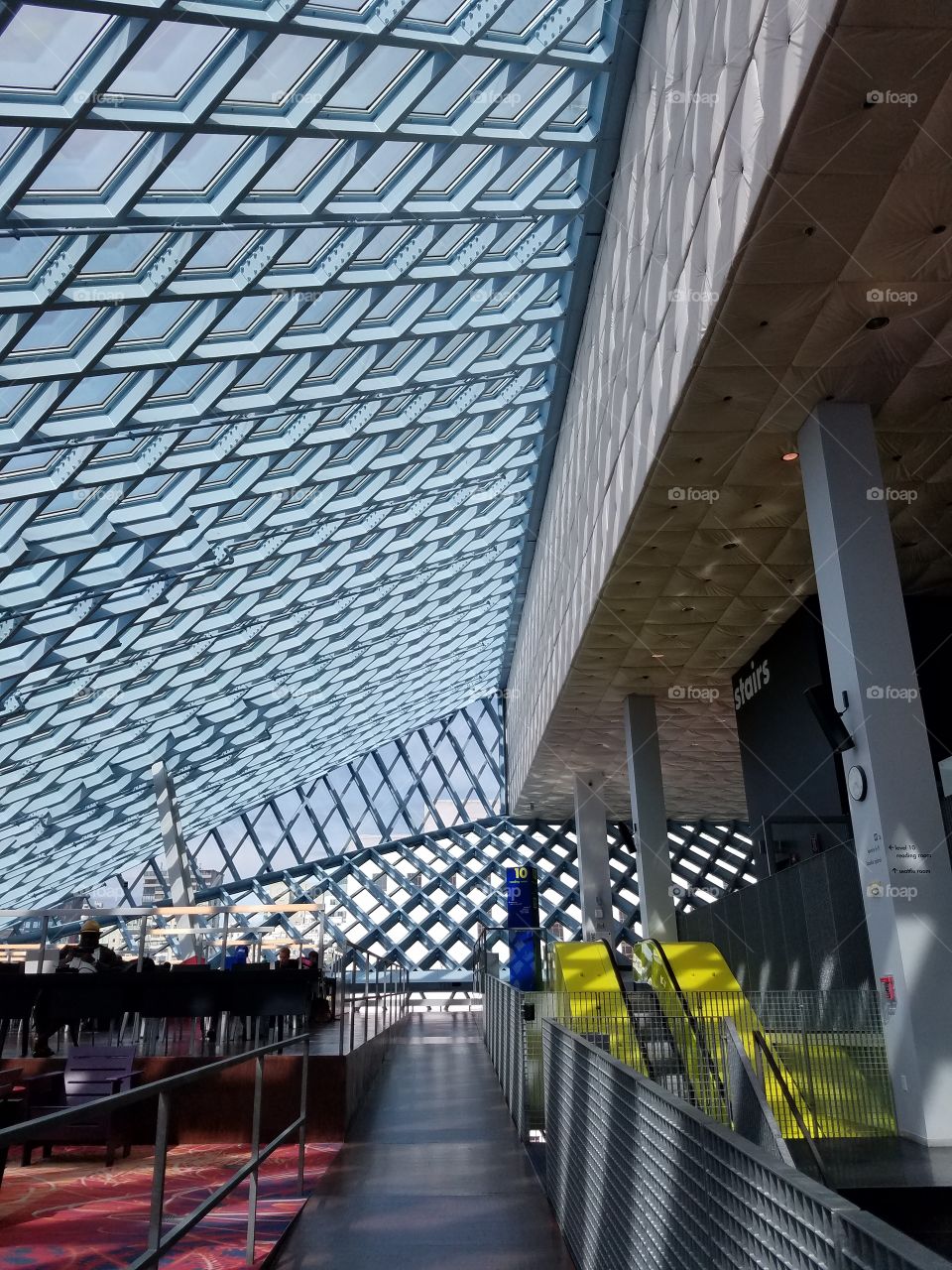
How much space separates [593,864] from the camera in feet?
93.6

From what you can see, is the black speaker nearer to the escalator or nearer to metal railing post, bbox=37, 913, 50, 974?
the escalator

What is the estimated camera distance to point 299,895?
135 ft

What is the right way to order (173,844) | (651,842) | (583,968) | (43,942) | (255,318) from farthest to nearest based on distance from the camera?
1. (173,844)
2. (651,842)
3. (583,968)
4. (255,318)
5. (43,942)

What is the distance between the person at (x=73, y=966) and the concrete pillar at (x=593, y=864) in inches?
661

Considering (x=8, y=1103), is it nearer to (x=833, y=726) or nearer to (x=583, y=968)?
(x=833, y=726)

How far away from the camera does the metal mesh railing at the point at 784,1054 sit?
7.77 m

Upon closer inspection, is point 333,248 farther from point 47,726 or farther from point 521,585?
point 521,585

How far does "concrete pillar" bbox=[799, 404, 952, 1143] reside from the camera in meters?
8.16

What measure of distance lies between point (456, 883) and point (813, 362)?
35921 mm

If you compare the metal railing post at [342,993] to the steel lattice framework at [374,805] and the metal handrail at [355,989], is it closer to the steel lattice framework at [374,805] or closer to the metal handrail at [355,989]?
the metal handrail at [355,989]

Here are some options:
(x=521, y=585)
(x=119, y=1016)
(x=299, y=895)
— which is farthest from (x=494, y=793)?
(x=119, y=1016)

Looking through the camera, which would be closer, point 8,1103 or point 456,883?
point 8,1103

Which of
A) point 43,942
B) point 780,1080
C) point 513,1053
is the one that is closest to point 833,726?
point 780,1080

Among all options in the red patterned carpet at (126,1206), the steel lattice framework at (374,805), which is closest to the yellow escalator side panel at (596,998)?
the red patterned carpet at (126,1206)
